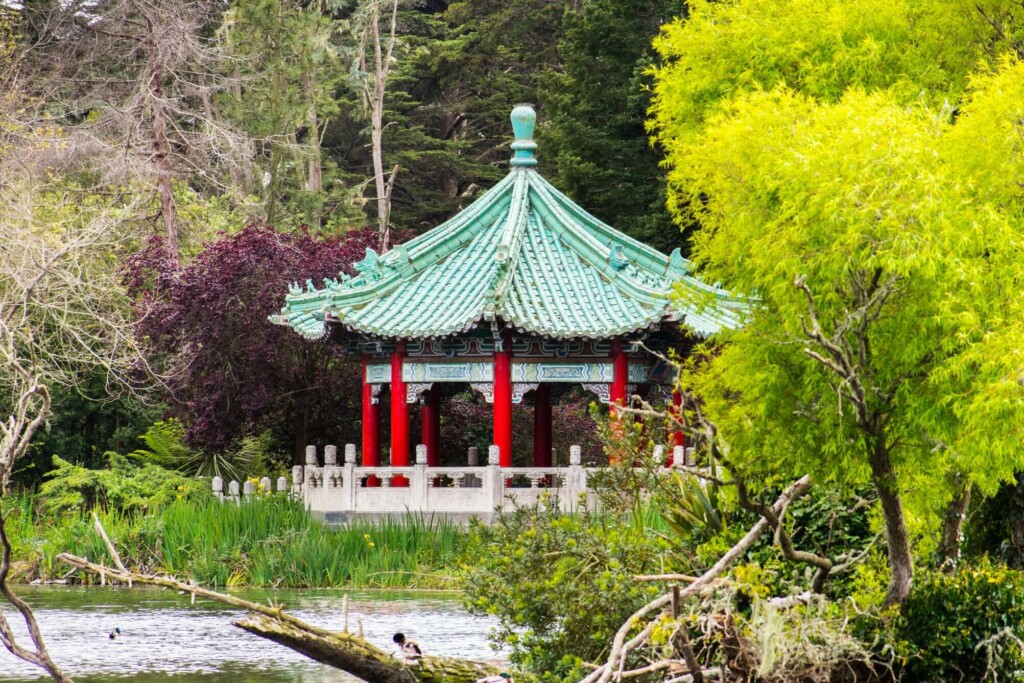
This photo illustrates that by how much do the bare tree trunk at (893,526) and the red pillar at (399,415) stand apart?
490 inches

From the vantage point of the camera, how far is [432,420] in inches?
1009

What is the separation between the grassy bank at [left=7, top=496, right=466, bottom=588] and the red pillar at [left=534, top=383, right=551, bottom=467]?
3.50 m

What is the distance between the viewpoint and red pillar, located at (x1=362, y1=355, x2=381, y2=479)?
2448cm

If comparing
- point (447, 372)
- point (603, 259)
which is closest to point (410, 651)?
point (447, 372)

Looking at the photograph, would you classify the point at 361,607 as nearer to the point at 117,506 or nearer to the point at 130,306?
the point at 117,506

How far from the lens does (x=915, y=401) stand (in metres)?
11.5

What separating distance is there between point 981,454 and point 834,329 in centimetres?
120

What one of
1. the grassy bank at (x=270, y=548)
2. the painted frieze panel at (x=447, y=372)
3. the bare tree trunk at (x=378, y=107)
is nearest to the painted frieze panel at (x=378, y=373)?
the painted frieze panel at (x=447, y=372)

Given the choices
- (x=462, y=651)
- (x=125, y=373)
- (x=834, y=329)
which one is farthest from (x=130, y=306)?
(x=834, y=329)

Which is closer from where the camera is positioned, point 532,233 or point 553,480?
point 553,480

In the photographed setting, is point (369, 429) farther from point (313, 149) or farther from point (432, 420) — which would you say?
point (313, 149)

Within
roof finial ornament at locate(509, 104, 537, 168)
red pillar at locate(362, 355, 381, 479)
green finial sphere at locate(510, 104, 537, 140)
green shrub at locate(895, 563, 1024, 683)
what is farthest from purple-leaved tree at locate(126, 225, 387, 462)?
green shrub at locate(895, 563, 1024, 683)

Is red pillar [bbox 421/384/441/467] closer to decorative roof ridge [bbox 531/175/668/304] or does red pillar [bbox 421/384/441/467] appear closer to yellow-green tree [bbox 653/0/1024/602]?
decorative roof ridge [bbox 531/175/668/304]

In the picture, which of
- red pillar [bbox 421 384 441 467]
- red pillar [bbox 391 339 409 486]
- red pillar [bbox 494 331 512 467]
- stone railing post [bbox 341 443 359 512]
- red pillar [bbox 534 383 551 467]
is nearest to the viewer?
stone railing post [bbox 341 443 359 512]
